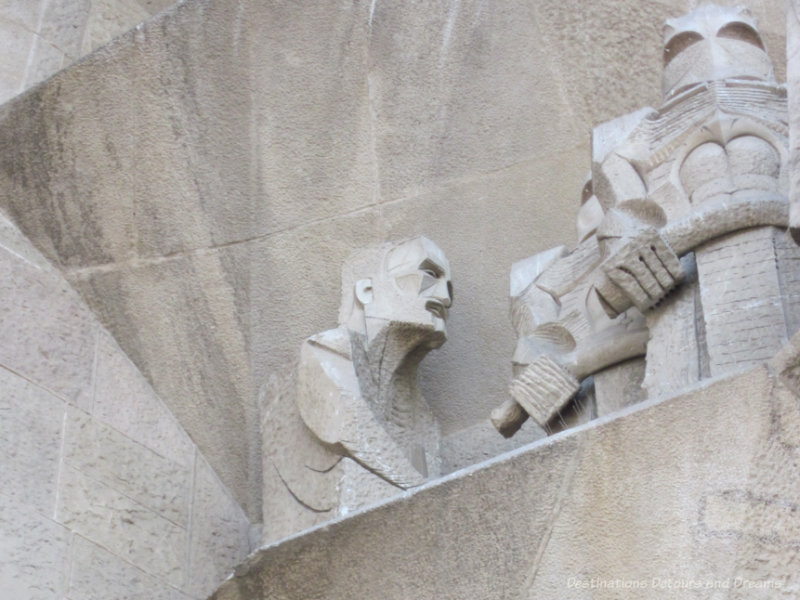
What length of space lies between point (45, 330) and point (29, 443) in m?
0.36

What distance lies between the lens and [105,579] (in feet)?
12.9

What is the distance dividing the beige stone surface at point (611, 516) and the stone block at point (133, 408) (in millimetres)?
1131

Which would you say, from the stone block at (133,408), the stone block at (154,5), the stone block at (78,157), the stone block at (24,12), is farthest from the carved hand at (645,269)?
the stone block at (154,5)

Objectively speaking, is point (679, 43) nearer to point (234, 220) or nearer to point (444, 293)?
point (444, 293)

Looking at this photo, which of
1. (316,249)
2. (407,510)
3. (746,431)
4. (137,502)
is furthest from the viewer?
(316,249)

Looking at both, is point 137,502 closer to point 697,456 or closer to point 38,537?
point 38,537

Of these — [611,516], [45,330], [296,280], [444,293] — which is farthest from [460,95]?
[611,516]

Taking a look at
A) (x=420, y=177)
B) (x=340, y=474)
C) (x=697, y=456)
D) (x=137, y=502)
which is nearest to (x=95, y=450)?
(x=137, y=502)

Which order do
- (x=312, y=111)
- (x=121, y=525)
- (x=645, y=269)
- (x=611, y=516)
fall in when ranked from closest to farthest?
(x=611, y=516) < (x=645, y=269) < (x=121, y=525) < (x=312, y=111)

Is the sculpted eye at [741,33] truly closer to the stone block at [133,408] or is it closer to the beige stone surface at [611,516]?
the beige stone surface at [611,516]

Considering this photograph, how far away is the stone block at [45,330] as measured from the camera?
414 centimetres

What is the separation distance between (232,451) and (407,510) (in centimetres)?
126

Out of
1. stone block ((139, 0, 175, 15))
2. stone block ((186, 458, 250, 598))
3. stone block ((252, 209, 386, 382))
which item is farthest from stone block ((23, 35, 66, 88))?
stone block ((186, 458, 250, 598))

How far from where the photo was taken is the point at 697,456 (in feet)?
9.50
